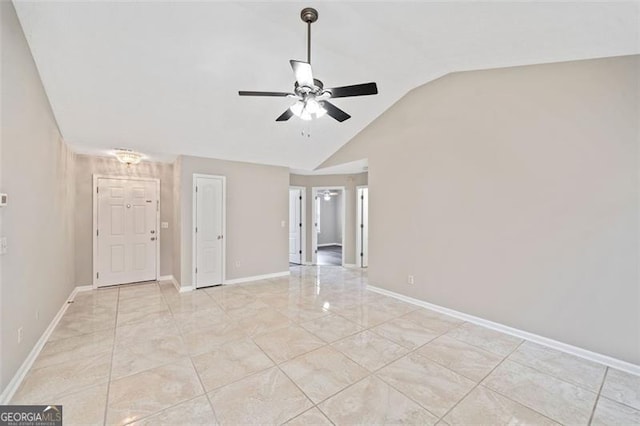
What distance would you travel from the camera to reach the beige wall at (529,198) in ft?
8.08

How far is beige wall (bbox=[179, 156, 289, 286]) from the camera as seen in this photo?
15.6 ft

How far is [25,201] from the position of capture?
2.39 m

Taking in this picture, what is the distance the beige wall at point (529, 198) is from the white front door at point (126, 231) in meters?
4.80

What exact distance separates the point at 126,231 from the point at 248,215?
2.32 meters

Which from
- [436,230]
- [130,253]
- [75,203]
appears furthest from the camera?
[130,253]

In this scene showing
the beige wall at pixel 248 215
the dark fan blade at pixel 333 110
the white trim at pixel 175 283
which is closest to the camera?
the dark fan blade at pixel 333 110

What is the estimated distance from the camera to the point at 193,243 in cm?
480

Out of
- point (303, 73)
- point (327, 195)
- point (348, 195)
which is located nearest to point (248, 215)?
point (348, 195)

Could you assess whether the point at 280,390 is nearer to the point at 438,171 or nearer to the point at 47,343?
the point at 47,343

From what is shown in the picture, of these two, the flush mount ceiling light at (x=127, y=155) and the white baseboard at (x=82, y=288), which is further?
the white baseboard at (x=82, y=288)

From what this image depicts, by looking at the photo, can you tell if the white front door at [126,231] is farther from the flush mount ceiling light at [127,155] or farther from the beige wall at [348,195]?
the beige wall at [348,195]

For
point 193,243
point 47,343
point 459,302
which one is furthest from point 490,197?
point 47,343

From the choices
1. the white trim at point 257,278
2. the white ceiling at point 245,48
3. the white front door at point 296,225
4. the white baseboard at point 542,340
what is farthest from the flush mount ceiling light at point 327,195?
the white baseboard at point 542,340

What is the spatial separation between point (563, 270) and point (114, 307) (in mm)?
5736
